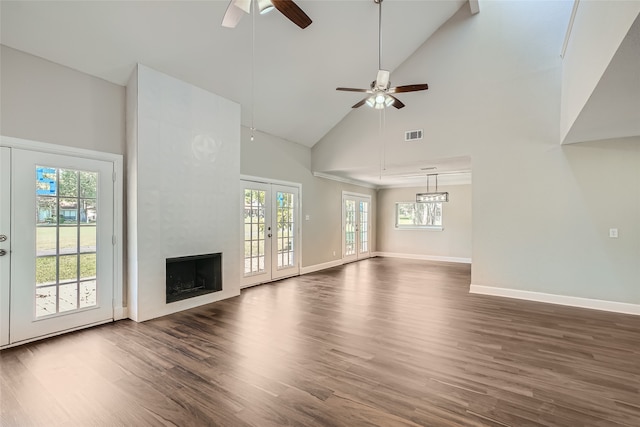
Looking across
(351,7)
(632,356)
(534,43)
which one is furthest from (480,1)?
(632,356)

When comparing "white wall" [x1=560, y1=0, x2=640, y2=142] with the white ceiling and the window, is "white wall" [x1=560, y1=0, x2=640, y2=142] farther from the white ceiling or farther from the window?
the window

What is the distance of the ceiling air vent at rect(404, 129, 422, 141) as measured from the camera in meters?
Result: 5.87

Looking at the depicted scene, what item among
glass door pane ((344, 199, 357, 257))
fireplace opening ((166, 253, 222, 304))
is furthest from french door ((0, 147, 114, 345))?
glass door pane ((344, 199, 357, 257))

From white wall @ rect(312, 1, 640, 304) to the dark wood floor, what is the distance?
2.57 ft

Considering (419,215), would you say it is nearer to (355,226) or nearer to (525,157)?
(355,226)

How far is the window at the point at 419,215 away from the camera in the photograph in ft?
32.6

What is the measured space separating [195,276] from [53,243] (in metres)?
2.10

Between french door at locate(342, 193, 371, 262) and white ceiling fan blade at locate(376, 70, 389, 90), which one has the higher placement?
white ceiling fan blade at locate(376, 70, 389, 90)

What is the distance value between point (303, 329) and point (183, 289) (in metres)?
2.49

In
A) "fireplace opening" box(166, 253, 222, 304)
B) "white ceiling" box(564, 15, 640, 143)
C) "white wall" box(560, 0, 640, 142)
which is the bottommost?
"fireplace opening" box(166, 253, 222, 304)

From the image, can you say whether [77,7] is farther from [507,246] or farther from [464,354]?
[507,246]

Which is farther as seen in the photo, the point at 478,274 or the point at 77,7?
the point at 478,274

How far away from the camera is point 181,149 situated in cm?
439

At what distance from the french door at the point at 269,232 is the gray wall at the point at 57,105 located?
2.34 meters
